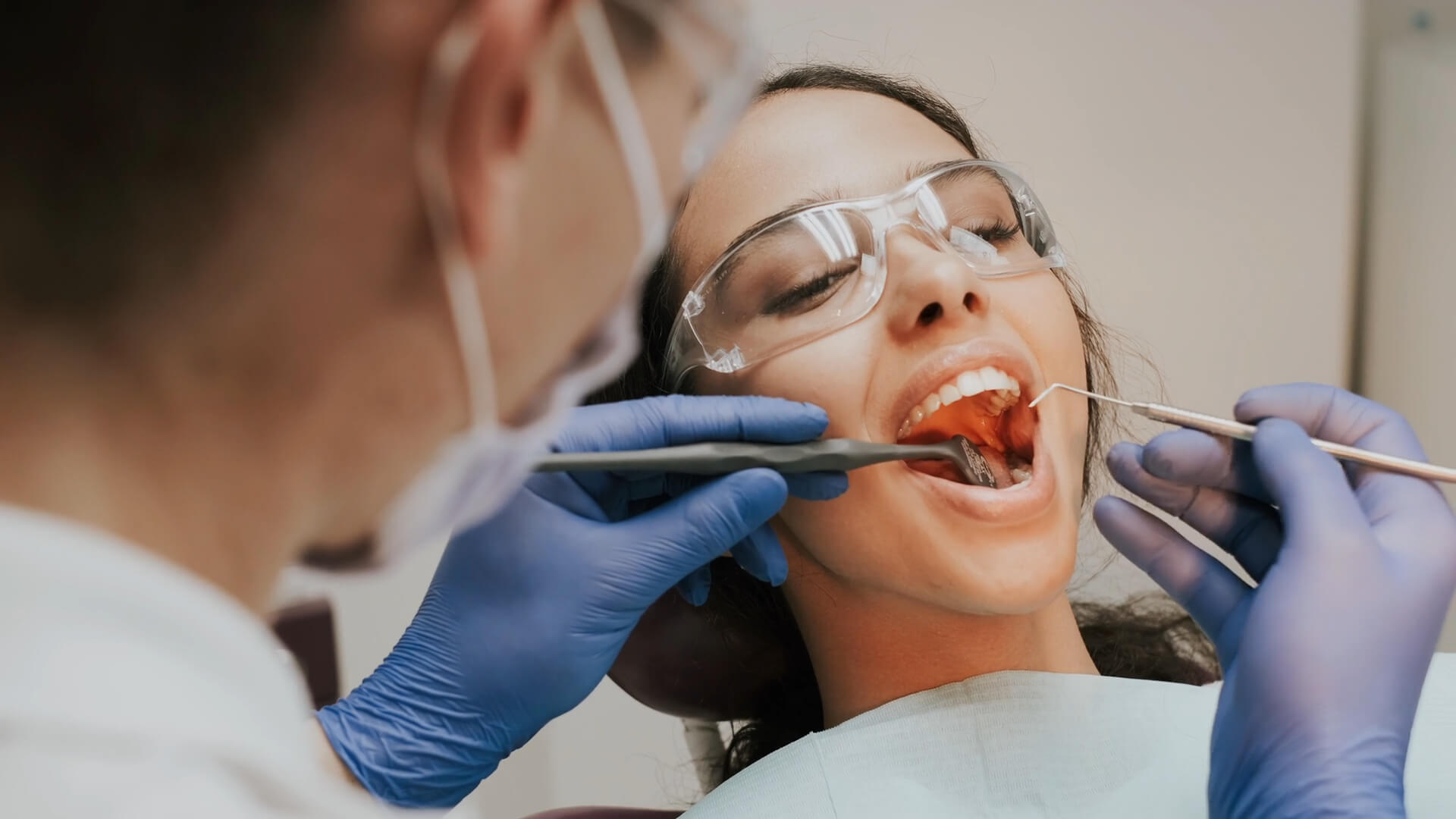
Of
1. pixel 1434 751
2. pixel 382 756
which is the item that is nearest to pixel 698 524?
pixel 382 756

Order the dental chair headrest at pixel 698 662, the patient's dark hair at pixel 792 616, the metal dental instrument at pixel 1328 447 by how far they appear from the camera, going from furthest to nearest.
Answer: the dental chair headrest at pixel 698 662, the patient's dark hair at pixel 792 616, the metal dental instrument at pixel 1328 447

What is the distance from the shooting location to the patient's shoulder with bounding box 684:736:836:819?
1.21 m

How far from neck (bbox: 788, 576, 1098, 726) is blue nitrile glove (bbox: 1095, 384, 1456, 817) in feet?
0.66

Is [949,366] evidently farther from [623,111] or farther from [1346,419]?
[623,111]

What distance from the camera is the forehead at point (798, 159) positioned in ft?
4.18

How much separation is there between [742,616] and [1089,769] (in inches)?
24.4

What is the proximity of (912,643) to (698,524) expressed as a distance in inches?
14.8

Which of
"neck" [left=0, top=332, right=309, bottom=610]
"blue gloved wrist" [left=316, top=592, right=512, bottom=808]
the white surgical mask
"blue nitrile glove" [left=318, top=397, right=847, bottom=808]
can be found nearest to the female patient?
"blue nitrile glove" [left=318, top=397, right=847, bottom=808]

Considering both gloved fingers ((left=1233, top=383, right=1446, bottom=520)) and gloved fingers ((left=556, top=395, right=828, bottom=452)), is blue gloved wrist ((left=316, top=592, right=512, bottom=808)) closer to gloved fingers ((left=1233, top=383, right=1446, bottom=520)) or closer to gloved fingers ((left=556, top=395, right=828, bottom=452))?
gloved fingers ((left=556, top=395, right=828, bottom=452))

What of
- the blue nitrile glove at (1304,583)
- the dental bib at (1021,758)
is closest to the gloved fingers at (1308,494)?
the blue nitrile glove at (1304,583)

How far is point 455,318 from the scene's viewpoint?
20.7 inches

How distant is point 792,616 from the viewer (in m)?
1.66

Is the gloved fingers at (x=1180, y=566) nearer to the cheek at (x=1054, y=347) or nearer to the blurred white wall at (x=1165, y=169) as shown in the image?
the cheek at (x=1054, y=347)

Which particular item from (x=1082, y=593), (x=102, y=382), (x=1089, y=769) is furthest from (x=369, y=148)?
(x=1082, y=593)
